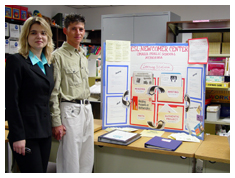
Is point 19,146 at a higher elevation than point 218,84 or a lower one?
lower

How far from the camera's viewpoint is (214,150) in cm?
188

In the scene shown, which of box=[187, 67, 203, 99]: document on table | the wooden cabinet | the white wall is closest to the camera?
box=[187, 67, 203, 99]: document on table

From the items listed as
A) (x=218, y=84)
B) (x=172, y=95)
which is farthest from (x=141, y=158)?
(x=218, y=84)

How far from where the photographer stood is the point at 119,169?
6.80 feet

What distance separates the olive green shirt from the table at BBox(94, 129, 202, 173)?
0.51m

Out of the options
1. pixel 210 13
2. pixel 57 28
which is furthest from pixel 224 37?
pixel 57 28

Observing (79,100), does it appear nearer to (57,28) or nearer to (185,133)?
(185,133)

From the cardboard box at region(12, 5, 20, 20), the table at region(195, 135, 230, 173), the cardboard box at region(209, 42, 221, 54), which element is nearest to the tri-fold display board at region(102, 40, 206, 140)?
the table at region(195, 135, 230, 173)

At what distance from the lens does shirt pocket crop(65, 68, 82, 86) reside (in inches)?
71.2

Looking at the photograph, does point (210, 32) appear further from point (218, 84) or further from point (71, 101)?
point (71, 101)

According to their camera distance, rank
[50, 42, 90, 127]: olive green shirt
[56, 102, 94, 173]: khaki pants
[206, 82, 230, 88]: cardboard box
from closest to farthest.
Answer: [50, 42, 90, 127]: olive green shirt → [56, 102, 94, 173]: khaki pants → [206, 82, 230, 88]: cardboard box

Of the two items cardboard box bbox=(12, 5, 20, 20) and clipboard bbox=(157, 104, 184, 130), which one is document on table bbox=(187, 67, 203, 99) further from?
cardboard box bbox=(12, 5, 20, 20)

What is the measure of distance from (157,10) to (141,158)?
16.4 feet

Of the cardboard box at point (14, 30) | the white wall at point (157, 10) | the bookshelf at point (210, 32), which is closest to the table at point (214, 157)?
the bookshelf at point (210, 32)
